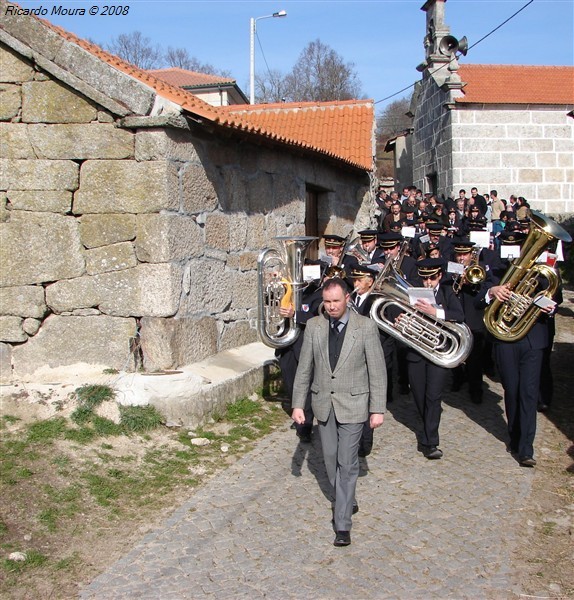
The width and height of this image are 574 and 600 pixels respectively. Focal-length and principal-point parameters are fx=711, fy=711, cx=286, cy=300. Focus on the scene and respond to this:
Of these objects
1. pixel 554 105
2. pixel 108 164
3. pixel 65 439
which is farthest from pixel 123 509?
pixel 554 105

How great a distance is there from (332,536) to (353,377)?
106cm

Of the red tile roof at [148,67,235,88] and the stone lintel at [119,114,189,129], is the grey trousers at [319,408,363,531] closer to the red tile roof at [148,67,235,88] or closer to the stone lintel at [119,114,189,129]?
the stone lintel at [119,114,189,129]

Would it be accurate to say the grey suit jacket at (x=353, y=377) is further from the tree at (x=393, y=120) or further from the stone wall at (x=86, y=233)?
the tree at (x=393, y=120)

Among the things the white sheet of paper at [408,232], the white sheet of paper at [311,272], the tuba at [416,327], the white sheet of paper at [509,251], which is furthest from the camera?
the white sheet of paper at [408,232]

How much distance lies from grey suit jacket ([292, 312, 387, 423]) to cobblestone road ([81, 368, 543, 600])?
849 mm

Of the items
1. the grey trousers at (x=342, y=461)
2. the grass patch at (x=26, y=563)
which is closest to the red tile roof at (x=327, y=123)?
the grey trousers at (x=342, y=461)

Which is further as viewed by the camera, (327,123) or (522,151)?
(522,151)

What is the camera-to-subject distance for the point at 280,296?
686 cm

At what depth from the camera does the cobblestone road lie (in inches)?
161

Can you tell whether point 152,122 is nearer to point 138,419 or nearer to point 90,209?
point 90,209

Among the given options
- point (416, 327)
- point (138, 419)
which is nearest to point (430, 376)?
point (416, 327)

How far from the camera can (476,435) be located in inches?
272

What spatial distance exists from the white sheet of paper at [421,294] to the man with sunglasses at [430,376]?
0.09ft

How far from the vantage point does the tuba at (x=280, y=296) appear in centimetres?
672
